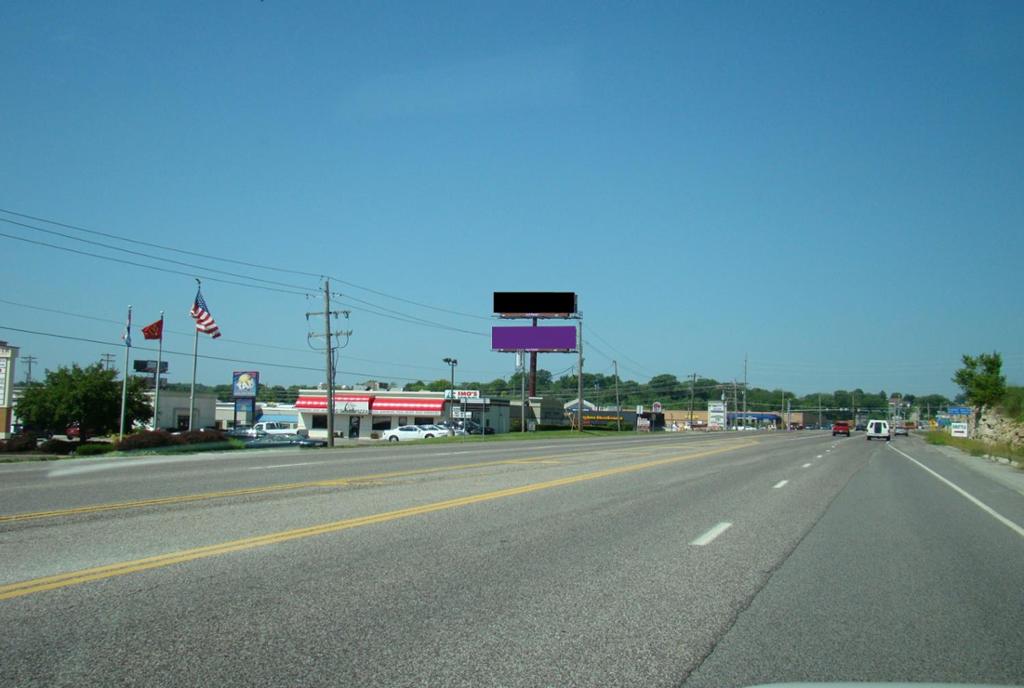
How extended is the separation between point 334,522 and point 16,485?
8.56 m

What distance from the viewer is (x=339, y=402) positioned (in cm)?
8919

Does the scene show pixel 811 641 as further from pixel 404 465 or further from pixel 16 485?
pixel 404 465

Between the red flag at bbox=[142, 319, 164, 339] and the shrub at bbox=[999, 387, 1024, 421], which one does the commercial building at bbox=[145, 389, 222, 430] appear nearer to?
the red flag at bbox=[142, 319, 164, 339]

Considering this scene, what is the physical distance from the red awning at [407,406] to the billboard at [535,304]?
20260 mm

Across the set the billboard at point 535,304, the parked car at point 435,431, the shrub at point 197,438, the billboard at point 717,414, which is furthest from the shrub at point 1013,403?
the billboard at point 717,414

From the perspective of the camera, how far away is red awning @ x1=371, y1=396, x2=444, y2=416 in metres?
87.0

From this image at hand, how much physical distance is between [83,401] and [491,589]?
59940 mm

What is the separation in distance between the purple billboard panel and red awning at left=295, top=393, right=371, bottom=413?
1943cm

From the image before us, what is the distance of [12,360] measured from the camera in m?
68.0

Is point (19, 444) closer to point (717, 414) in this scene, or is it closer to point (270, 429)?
point (270, 429)

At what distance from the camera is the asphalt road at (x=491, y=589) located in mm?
5676

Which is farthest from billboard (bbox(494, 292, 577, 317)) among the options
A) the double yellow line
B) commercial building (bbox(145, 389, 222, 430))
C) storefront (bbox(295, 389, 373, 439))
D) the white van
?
the double yellow line

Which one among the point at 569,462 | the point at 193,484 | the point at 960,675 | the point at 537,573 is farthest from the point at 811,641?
the point at 569,462

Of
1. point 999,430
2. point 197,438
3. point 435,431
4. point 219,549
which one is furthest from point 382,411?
point 219,549
